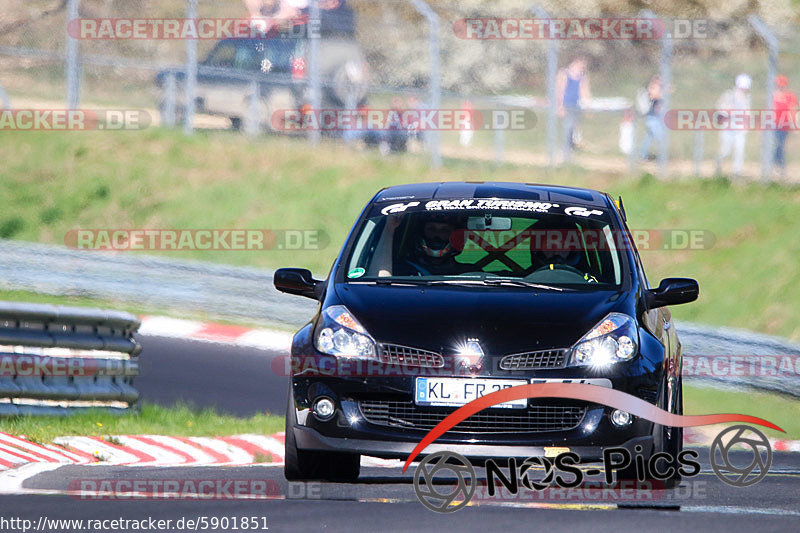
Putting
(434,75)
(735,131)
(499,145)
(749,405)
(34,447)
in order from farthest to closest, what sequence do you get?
1. (499,145)
2. (434,75)
3. (735,131)
4. (749,405)
5. (34,447)

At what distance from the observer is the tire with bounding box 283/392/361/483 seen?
23.7 ft

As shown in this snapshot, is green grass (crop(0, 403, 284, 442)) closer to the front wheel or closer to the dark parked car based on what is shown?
the front wheel

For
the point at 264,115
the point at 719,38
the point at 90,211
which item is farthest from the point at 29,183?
the point at 719,38

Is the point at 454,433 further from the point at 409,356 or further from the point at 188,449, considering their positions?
the point at 188,449

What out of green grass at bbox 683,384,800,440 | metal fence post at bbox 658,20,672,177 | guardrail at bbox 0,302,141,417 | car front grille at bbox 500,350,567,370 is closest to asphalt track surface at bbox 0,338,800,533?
car front grille at bbox 500,350,567,370

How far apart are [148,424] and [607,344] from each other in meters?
4.48

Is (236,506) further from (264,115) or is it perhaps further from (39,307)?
(264,115)

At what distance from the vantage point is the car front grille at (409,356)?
6918 mm

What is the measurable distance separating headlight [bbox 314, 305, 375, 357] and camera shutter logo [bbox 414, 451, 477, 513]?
59 centimetres

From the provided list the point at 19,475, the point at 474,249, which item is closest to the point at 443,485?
the point at 474,249

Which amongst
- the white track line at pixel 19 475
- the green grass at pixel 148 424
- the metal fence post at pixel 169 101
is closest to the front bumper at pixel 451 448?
the white track line at pixel 19 475

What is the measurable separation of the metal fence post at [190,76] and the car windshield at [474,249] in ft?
45.5

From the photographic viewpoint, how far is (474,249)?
8578mm

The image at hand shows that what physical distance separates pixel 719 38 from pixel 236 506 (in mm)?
14623
